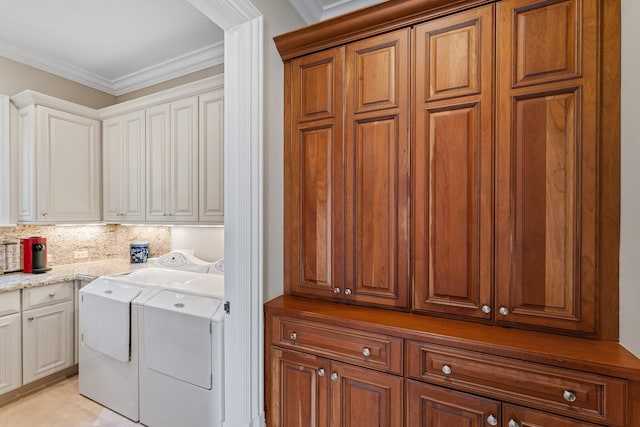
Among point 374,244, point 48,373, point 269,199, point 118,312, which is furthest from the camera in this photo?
point 48,373

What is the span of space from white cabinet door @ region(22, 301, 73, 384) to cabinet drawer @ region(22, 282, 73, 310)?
0.04 metres

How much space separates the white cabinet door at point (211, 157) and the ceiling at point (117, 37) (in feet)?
1.68

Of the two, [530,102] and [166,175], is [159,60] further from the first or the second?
[530,102]

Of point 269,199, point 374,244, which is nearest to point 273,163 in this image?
point 269,199

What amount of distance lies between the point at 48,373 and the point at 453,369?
3.06 meters

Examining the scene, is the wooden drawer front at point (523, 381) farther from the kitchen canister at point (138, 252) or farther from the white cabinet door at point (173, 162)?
the kitchen canister at point (138, 252)

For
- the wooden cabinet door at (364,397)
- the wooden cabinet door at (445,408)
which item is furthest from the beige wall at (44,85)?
the wooden cabinet door at (445,408)

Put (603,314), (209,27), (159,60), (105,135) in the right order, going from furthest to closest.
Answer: (105,135) → (159,60) → (209,27) → (603,314)

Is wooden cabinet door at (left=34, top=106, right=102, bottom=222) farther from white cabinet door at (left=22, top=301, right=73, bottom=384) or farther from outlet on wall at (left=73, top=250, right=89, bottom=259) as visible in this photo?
white cabinet door at (left=22, top=301, right=73, bottom=384)

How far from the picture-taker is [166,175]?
2.41 metres

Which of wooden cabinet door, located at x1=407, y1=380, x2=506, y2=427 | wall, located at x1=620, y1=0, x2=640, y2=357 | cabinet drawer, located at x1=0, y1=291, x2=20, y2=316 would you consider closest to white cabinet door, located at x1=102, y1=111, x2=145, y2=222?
cabinet drawer, located at x1=0, y1=291, x2=20, y2=316

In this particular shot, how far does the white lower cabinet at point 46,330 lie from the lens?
218cm

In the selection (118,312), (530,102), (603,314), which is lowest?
(118,312)

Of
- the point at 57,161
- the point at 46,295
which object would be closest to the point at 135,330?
the point at 46,295
